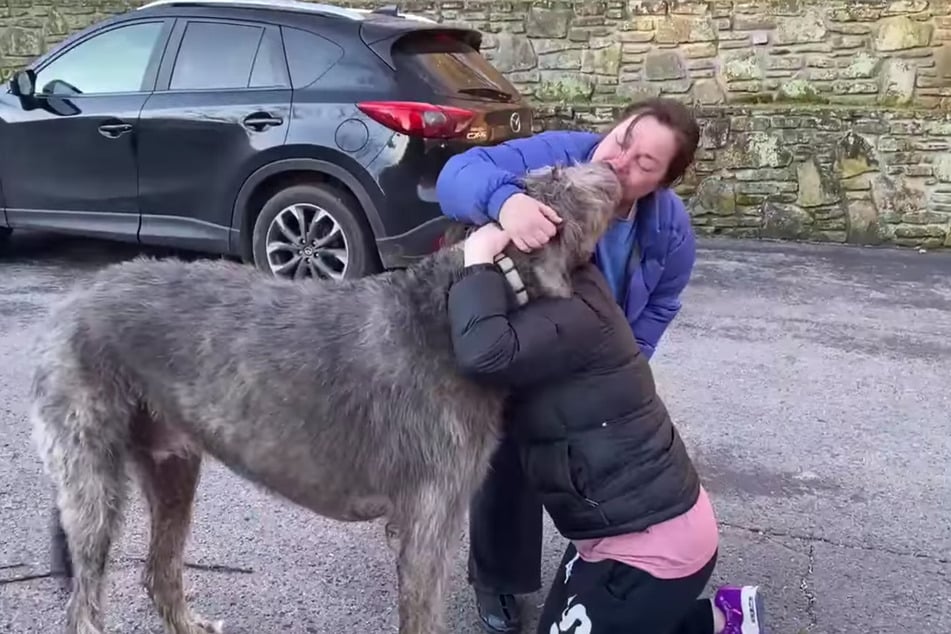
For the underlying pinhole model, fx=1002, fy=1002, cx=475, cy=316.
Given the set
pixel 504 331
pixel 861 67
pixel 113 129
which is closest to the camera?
pixel 504 331

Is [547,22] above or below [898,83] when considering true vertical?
above

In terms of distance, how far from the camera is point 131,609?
3592mm

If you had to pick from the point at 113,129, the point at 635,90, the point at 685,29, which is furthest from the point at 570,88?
the point at 113,129

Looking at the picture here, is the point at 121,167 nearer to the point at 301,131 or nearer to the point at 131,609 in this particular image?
the point at 301,131

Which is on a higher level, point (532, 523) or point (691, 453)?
point (532, 523)

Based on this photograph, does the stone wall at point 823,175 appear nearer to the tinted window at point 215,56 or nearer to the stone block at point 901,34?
the stone block at point 901,34

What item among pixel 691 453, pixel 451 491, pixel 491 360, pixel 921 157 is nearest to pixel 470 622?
pixel 451 491

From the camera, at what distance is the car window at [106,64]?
8.11 meters

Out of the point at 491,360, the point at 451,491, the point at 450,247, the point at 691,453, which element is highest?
the point at 450,247

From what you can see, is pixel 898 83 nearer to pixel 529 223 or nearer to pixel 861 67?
pixel 861 67

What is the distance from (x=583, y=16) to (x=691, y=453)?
312 inches

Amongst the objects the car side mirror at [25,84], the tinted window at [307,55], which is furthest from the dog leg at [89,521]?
the car side mirror at [25,84]

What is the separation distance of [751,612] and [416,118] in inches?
189

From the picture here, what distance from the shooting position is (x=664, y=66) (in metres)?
11.8
